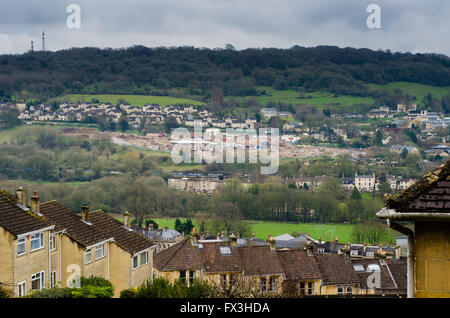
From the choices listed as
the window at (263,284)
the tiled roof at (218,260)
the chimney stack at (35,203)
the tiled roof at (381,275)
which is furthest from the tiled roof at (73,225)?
the tiled roof at (381,275)

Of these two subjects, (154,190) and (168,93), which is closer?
(154,190)

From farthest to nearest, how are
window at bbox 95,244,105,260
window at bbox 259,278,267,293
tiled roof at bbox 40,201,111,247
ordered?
window at bbox 259,278,267,293
window at bbox 95,244,105,260
tiled roof at bbox 40,201,111,247

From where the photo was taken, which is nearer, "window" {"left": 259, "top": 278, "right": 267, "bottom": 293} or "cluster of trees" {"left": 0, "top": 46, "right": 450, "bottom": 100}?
"window" {"left": 259, "top": 278, "right": 267, "bottom": 293}

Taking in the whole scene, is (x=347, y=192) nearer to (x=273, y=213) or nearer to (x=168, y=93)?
(x=273, y=213)

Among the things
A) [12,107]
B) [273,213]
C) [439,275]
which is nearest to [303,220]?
[273,213]

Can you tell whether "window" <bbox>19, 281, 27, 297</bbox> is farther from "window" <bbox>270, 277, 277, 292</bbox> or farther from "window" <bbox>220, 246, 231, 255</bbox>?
"window" <bbox>220, 246, 231, 255</bbox>

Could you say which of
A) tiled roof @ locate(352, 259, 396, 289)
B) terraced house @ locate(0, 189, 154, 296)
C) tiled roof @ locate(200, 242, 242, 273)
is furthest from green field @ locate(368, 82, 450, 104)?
terraced house @ locate(0, 189, 154, 296)
